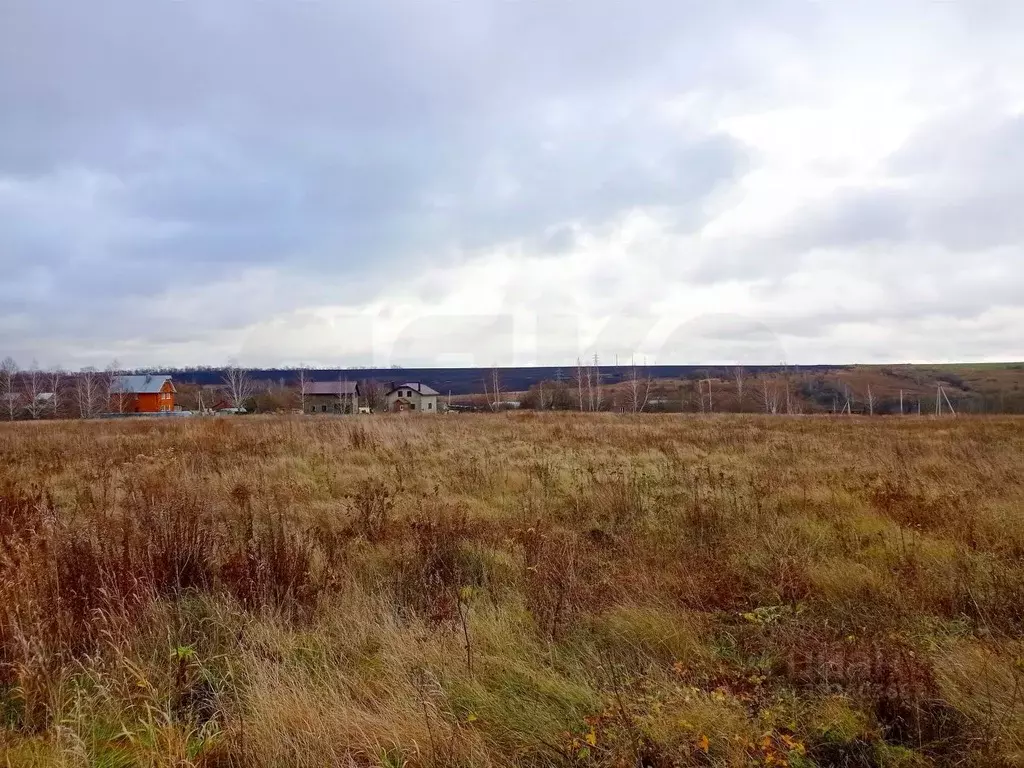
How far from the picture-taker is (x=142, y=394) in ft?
213

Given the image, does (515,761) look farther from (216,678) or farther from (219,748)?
(216,678)

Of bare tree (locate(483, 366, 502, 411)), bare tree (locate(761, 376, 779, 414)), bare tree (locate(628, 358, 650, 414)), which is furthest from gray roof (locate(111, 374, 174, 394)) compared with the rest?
bare tree (locate(761, 376, 779, 414))

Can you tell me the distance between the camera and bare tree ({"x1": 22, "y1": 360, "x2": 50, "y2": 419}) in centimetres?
5648

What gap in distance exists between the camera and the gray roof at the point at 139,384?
6494cm

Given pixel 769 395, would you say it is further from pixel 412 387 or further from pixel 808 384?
pixel 412 387

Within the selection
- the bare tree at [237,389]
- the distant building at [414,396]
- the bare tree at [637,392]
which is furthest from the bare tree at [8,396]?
the bare tree at [637,392]

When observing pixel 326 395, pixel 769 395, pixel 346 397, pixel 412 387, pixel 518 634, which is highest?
pixel 412 387

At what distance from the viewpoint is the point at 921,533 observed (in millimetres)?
5613

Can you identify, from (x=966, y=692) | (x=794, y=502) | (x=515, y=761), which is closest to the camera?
(x=515, y=761)

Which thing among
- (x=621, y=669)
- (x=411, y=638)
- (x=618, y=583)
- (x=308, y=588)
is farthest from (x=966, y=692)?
(x=308, y=588)

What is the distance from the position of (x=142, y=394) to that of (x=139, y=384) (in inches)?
79.9

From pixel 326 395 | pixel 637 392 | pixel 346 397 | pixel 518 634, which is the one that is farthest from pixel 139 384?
pixel 518 634

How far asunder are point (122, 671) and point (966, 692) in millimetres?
4253

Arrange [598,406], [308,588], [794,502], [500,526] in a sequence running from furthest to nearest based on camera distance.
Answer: [598,406], [794,502], [500,526], [308,588]
